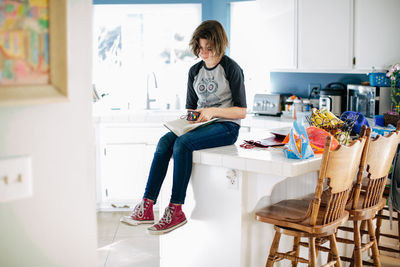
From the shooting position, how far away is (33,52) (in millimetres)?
1389

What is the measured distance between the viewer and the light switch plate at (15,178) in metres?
1.35

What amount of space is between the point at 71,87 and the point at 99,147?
12.4ft

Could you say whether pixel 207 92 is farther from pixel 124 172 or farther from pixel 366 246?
pixel 124 172

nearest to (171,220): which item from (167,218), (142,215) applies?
(167,218)

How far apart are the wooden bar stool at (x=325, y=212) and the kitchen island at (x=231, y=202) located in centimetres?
12

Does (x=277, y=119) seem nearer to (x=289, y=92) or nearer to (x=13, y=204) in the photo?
→ (x=289, y=92)

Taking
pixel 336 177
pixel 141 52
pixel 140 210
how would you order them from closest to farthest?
1. pixel 336 177
2. pixel 140 210
3. pixel 141 52

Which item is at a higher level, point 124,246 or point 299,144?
point 299,144

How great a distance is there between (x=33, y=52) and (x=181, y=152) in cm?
165

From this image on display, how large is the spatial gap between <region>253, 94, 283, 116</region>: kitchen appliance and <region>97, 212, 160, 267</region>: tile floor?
5.66 feet

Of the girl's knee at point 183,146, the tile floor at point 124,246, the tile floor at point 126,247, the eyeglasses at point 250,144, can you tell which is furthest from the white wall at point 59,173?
the tile floor at point 126,247

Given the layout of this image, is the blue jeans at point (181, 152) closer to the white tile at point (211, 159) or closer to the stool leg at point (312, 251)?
the white tile at point (211, 159)

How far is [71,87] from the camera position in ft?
4.94

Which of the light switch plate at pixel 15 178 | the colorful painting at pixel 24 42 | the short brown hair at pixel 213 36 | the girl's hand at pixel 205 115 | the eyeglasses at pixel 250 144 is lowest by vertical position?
the eyeglasses at pixel 250 144
